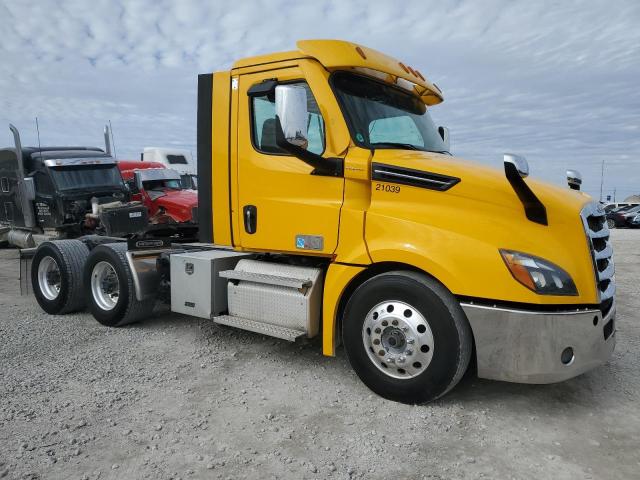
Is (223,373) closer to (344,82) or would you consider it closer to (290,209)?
(290,209)

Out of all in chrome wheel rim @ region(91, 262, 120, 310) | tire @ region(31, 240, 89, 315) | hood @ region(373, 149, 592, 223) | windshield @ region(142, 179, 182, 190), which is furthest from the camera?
windshield @ region(142, 179, 182, 190)

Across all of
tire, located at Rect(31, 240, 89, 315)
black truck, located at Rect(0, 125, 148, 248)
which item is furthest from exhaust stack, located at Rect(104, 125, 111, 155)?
tire, located at Rect(31, 240, 89, 315)

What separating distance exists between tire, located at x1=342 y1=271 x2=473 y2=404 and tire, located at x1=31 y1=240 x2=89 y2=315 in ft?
13.1

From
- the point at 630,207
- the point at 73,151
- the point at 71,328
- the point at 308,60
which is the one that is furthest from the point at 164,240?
the point at 630,207

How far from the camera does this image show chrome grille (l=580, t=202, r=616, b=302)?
3480 millimetres

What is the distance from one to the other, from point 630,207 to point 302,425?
3247 centimetres

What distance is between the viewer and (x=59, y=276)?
21.1 ft

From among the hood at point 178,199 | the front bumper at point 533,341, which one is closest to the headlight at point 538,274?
the front bumper at point 533,341

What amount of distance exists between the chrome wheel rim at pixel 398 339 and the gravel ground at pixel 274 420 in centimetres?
32

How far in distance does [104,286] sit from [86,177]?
18.3ft

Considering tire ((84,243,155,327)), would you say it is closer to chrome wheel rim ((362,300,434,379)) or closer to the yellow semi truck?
the yellow semi truck

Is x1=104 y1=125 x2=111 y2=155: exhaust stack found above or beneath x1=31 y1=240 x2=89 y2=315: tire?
above

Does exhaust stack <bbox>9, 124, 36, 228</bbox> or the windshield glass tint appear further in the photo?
the windshield glass tint

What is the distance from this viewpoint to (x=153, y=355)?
4.89m
